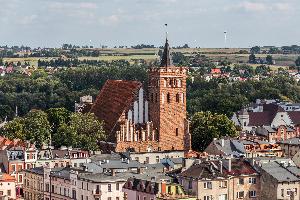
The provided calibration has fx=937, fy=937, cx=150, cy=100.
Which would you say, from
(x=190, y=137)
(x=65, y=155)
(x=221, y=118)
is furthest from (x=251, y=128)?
(x=65, y=155)

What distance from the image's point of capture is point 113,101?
144500mm

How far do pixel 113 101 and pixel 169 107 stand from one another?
1012 centimetres

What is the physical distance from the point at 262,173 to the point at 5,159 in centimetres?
3830

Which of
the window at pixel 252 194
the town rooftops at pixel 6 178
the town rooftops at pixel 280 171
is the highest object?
the town rooftops at pixel 280 171

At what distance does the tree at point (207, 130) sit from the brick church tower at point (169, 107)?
8696mm

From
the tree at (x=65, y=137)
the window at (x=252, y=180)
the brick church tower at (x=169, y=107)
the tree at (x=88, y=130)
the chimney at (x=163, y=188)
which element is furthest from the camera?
the brick church tower at (x=169, y=107)

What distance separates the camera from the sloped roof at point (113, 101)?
140250 mm

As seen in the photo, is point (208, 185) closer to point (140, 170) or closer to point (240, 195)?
point (240, 195)

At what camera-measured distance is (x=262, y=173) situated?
104 meters

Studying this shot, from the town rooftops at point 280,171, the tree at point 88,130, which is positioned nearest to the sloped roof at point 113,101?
the tree at point 88,130

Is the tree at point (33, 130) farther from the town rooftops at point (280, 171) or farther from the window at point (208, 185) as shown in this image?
the window at point (208, 185)

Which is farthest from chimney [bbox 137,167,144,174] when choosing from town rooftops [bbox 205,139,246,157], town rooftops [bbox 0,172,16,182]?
town rooftops [bbox 205,139,246,157]

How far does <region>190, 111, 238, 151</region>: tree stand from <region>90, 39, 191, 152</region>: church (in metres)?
9.60

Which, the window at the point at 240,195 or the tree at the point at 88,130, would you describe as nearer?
the window at the point at 240,195
